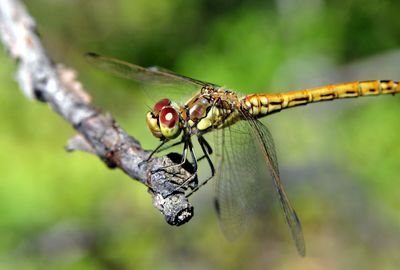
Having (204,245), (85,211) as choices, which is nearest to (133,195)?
(85,211)

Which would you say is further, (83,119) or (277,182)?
(277,182)

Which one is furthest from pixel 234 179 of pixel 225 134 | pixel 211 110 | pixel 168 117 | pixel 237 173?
pixel 168 117

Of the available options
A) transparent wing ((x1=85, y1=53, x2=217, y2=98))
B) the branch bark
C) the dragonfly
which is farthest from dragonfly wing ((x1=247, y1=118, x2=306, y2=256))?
the branch bark

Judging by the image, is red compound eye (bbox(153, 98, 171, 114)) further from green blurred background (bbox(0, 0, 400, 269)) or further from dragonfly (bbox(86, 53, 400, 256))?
green blurred background (bbox(0, 0, 400, 269))

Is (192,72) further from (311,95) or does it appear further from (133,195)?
(311,95)

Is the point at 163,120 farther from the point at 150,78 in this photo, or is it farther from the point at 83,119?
the point at 150,78

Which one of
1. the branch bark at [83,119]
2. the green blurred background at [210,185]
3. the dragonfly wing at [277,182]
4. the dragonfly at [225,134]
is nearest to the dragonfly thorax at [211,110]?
the dragonfly at [225,134]

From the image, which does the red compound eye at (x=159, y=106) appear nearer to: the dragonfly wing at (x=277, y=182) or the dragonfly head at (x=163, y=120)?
the dragonfly head at (x=163, y=120)
